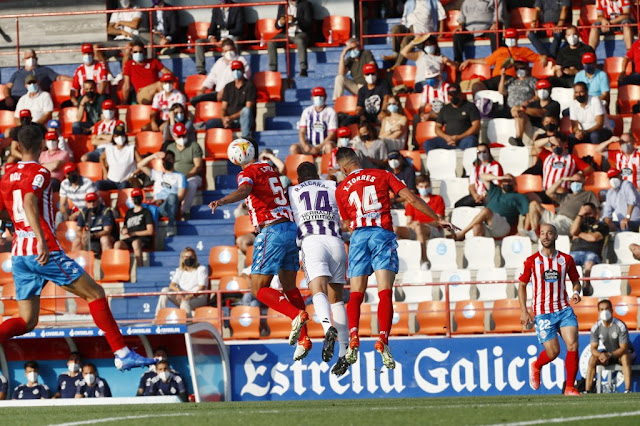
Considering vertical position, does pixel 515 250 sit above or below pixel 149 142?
below

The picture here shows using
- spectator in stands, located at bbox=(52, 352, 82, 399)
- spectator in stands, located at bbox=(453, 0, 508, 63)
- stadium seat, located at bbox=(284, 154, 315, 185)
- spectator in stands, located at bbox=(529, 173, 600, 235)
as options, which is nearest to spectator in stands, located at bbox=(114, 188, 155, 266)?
stadium seat, located at bbox=(284, 154, 315, 185)

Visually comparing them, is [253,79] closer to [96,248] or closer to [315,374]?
[96,248]

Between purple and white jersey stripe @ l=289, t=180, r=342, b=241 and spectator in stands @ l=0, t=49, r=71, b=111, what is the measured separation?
13.4m

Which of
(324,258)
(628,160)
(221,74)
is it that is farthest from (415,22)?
(324,258)

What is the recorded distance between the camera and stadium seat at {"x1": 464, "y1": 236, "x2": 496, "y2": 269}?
18016 millimetres

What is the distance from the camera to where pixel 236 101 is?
71.0 ft

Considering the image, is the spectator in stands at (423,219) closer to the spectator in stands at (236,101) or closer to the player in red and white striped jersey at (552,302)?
the spectator in stands at (236,101)

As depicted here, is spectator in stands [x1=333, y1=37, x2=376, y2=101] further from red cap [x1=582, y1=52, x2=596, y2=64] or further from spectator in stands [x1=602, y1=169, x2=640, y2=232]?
spectator in stands [x1=602, y1=169, x2=640, y2=232]

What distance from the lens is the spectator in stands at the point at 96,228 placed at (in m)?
19.6

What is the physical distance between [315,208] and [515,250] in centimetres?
728

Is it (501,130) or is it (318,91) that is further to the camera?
(318,91)

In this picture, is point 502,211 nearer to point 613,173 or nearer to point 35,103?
point 613,173

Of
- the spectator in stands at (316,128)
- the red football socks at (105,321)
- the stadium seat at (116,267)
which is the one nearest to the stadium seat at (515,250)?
the spectator in stands at (316,128)

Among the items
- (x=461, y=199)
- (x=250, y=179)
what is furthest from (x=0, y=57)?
(x=250, y=179)
